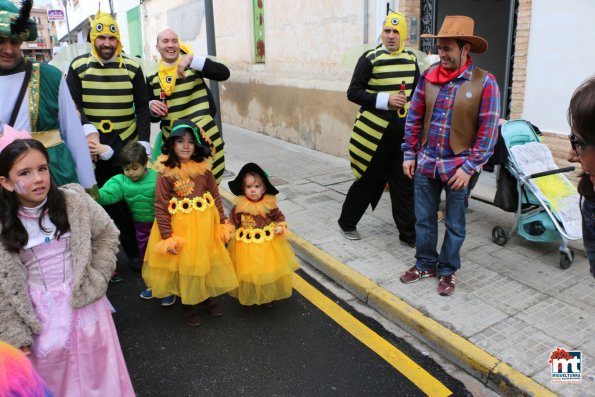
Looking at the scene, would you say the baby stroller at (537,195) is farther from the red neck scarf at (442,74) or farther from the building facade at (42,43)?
the building facade at (42,43)

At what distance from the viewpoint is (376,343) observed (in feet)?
11.5

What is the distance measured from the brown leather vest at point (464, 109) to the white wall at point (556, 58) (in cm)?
215

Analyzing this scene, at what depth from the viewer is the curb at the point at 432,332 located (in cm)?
295

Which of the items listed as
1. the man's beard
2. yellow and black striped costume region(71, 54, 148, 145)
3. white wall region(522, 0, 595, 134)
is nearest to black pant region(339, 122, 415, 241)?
white wall region(522, 0, 595, 134)

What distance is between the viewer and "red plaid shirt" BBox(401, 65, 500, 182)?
3547mm

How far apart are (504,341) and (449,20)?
86.6 inches

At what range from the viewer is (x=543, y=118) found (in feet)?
18.1

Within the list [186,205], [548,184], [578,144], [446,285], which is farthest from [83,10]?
[578,144]

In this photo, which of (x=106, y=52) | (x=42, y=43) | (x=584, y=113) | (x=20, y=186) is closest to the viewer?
(x=584, y=113)

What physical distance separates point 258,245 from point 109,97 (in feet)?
5.95

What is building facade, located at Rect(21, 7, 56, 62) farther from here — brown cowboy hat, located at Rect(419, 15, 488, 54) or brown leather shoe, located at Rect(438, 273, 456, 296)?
brown leather shoe, located at Rect(438, 273, 456, 296)

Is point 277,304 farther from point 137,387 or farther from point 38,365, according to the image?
point 38,365

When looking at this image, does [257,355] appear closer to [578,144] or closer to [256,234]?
[256,234]

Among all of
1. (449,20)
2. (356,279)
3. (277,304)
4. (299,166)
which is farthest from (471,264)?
(299,166)
